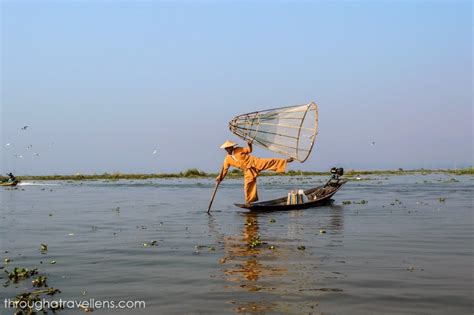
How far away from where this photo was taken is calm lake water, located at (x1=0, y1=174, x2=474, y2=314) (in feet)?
23.6

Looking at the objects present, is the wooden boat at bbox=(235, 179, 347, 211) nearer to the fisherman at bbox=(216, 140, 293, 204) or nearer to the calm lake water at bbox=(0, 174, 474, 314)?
the calm lake water at bbox=(0, 174, 474, 314)

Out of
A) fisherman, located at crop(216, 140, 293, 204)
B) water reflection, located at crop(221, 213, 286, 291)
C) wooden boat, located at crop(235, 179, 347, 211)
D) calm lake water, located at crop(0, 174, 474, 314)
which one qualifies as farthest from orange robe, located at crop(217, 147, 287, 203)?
water reflection, located at crop(221, 213, 286, 291)

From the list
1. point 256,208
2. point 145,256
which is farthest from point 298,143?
point 145,256

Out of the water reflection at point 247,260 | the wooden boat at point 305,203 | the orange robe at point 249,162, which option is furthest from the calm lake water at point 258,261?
the orange robe at point 249,162

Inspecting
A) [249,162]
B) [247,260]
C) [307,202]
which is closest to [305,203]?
[307,202]

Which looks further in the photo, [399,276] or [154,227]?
[154,227]

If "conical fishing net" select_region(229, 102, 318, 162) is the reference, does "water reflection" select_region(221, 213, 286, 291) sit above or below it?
below

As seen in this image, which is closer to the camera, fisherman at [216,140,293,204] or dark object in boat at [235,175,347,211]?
fisherman at [216,140,293,204]

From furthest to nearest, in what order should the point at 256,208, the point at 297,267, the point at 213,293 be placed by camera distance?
the point at 256,208 < the point at 297,267 < the point at 213,293

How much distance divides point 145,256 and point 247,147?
7.84 metres

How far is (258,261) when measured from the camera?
32.0 ft

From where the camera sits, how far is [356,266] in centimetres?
926

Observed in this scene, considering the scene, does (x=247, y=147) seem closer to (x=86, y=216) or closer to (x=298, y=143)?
(x=298, y=143)

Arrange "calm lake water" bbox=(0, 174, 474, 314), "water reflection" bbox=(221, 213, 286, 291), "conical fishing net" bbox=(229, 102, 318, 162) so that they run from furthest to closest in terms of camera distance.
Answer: "conical fishing net" bbox=(229, 102, 318, 162), "water reflection" bbox=(221, 213, 286, 291), "calm lake water" bbox=(0, 174, 474, 314)
